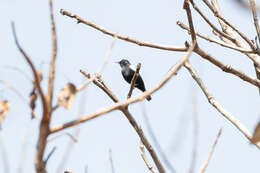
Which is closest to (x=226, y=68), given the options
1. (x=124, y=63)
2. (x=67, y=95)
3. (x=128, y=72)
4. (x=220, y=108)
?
(x=220, y=108)

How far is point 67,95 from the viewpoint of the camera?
3.63ft

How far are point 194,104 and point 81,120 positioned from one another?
1.51 ft

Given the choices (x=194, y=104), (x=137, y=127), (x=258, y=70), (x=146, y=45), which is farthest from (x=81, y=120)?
(x=258, y=70)

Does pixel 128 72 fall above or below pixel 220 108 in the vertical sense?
above

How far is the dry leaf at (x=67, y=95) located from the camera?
1094 millimetres

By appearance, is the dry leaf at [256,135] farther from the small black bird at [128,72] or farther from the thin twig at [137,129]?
the small black bird at [128,72]

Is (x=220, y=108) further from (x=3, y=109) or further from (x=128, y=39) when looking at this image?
(x=3, y=109)

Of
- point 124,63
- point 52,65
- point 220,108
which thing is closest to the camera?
point 52,65

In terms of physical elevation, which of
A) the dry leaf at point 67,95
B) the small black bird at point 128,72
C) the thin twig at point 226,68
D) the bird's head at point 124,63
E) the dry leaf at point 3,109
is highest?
the bird's head at point 124,63

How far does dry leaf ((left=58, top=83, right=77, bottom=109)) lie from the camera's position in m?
1.09

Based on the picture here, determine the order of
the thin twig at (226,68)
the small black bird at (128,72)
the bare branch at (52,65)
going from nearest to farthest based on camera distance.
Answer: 1. the bare branch at (52,65)
2. the thin twig at (226,68)
3. the small black bird at (128,72)

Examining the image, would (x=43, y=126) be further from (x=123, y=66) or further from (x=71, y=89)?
(x=123, y=66)

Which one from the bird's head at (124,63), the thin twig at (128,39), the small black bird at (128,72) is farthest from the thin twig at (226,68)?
the bird's head at (124,63)

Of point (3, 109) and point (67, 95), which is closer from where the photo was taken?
point (67, 95)
